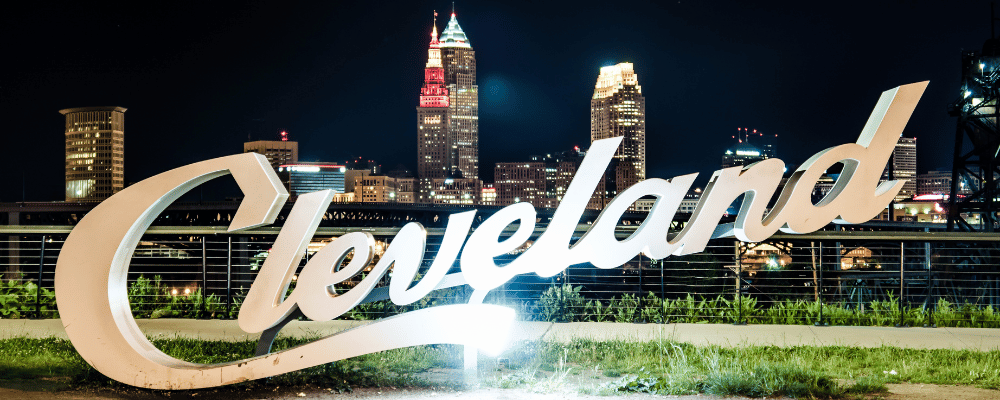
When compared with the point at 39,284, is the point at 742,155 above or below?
above

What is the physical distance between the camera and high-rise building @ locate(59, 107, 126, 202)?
604 feet

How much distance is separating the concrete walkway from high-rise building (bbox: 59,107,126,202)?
632 feet

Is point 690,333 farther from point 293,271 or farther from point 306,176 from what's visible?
point 306,176

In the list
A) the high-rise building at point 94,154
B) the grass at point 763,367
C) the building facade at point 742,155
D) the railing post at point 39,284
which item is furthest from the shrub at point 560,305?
the high-rise building at point 94,154

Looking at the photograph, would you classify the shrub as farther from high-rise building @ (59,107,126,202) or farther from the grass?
high-rise building @ (59,107,126,202)

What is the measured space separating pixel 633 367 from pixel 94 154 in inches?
8064

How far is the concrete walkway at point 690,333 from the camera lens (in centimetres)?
898

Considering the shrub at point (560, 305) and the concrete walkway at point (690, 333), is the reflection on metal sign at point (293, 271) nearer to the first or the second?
the concrete walkway at point (690, 333)

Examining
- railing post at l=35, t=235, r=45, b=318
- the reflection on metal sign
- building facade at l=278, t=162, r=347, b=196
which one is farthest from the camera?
building facade at l=278, t=162, r=347, b=196

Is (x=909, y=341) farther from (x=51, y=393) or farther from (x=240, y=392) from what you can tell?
(x=51, y=393)

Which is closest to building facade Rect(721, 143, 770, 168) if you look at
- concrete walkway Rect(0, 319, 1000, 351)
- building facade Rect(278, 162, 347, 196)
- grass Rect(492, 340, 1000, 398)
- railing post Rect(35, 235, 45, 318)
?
building facade Rect(278, 162, 347, 196)

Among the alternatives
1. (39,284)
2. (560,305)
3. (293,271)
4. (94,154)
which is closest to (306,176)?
(94,154)

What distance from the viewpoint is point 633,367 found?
7.73 metres

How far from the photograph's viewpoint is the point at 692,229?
821cm
